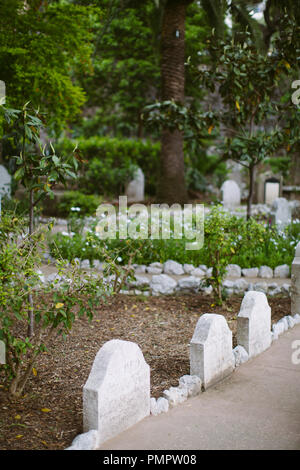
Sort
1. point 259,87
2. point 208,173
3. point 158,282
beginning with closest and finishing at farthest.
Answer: point 158,282
point 259,87
point 208,173

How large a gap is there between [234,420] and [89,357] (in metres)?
1.53

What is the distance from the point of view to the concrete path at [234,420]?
279cm

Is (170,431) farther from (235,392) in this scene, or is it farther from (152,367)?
(152,367)

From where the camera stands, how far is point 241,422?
3.07 meters

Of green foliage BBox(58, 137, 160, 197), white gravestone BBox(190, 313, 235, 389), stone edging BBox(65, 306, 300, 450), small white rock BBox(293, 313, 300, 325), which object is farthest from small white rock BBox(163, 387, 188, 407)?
green foliage BBox(58, 137, 160, 197)

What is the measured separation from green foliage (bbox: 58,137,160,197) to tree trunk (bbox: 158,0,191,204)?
229cm

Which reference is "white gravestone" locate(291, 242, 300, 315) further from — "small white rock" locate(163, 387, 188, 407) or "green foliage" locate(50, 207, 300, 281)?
"small white rock" locate(163, 387, 188, 407)

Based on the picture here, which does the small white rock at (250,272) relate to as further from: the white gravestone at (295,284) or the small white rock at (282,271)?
the white gravestone at (295,284)

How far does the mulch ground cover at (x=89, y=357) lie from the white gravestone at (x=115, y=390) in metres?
0.25

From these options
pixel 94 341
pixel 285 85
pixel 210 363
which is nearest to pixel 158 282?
pixel 94 341

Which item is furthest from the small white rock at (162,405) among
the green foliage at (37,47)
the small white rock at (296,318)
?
the green foliage at (37,47)

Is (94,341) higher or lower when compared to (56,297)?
lower

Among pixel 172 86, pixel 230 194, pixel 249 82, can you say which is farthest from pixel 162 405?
pixel 230 194

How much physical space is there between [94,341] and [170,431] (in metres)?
1.84
